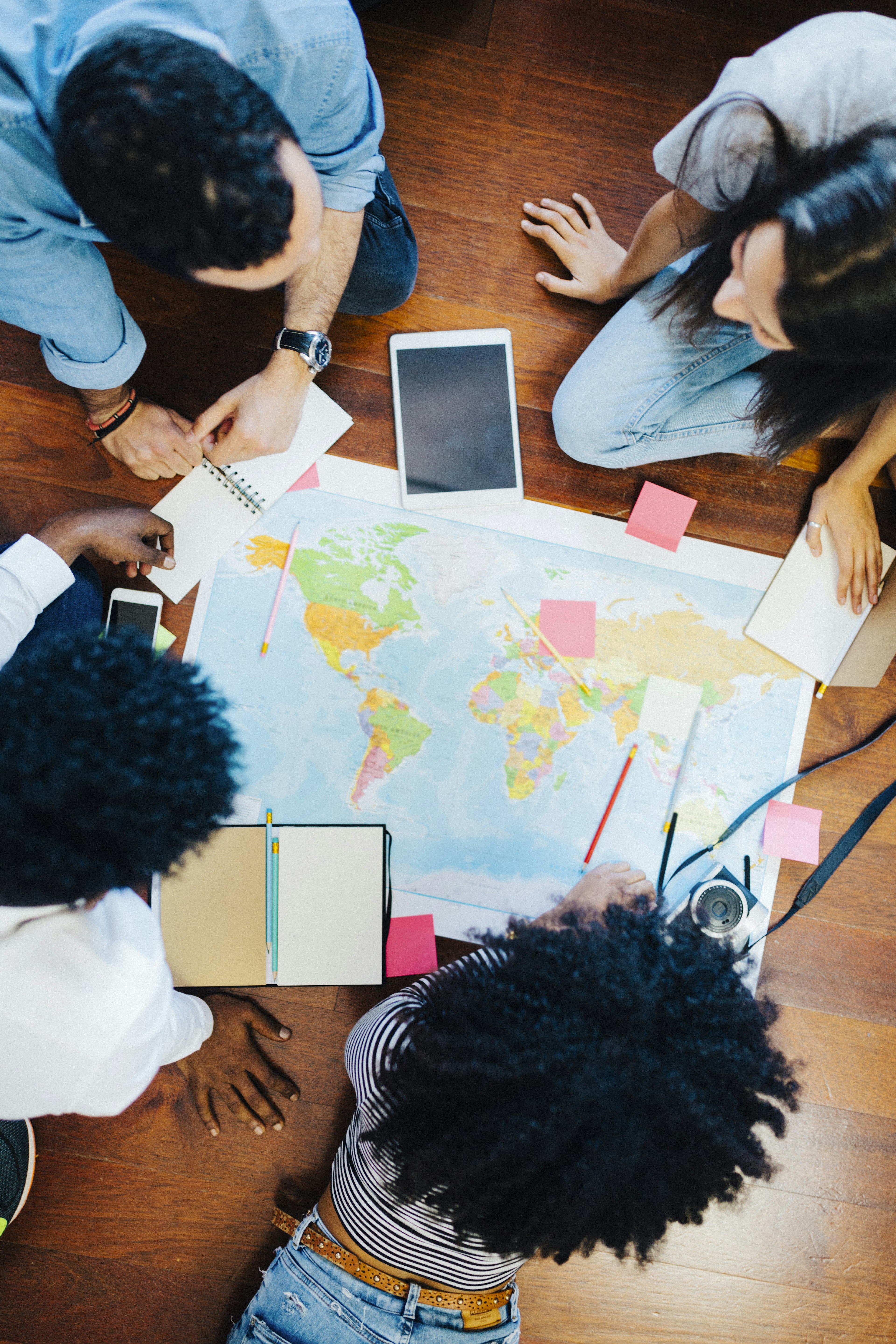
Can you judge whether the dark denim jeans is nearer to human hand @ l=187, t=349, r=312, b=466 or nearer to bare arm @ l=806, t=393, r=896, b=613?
human hand @ l=187, t=349, r=312, b=466

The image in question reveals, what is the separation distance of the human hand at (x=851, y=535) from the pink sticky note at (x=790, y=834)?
34 centimetres

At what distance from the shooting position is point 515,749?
1.19 m

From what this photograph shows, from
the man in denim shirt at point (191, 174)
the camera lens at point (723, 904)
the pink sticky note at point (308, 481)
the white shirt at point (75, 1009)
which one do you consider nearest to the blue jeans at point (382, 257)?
the man in denim shirt at point (191, 174)

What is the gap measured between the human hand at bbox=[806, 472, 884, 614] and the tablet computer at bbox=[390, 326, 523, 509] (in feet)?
1.61

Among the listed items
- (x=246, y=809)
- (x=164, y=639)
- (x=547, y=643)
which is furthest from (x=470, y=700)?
(x=164, y=639)

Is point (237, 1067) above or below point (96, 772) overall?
below

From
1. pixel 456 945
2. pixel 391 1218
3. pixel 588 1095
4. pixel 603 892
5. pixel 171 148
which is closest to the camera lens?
pixel 171 148

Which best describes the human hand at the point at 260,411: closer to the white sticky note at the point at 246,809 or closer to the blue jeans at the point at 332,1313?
the white sticky note at the point at 246,809

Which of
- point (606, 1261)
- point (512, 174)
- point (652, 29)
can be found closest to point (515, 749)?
point (606, 1261)

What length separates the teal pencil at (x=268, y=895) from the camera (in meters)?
1.13

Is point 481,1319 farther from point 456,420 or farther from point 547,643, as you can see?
point 456,420

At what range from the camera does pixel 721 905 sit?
1116mm

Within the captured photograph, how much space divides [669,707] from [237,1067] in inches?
34.7

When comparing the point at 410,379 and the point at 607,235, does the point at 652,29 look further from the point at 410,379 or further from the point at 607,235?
the point at 410,379
